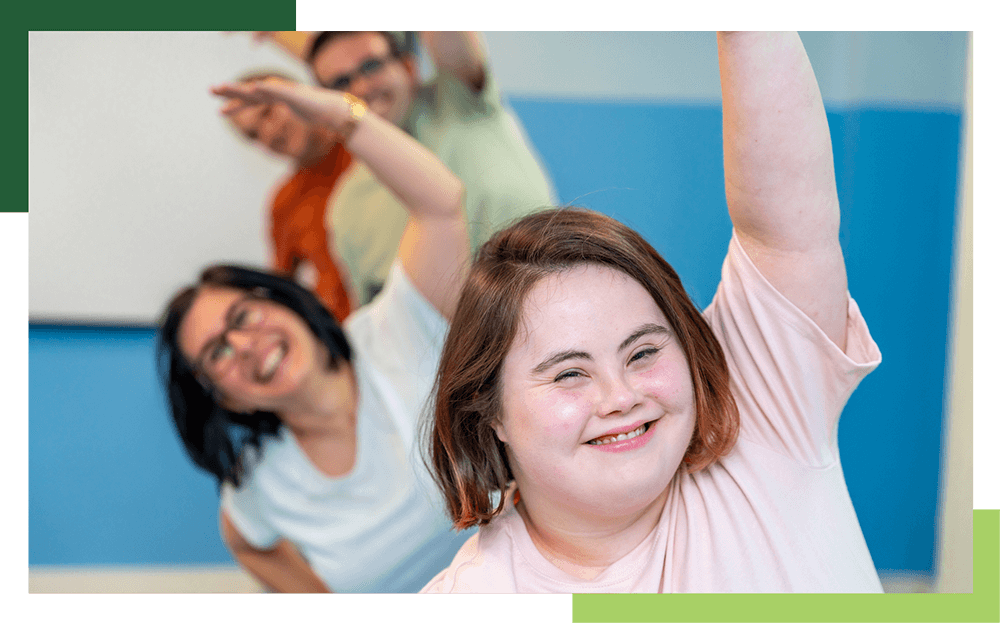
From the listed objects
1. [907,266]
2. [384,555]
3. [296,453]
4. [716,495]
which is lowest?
[384,555]

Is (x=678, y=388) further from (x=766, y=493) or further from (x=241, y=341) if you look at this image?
(x=241, y=341)

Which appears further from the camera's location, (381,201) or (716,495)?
(381,201)

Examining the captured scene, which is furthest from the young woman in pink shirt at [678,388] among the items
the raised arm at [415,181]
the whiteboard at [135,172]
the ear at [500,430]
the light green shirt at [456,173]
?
the whiteboard at [135,172]

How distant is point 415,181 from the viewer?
5.72ft

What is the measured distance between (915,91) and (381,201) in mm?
1530

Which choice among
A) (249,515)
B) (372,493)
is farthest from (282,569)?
(372,493)

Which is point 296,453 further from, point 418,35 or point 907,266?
point 907,266

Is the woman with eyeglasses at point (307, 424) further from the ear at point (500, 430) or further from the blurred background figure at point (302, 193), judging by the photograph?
the ear at point (500, 430)

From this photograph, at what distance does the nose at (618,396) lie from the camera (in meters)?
0.76

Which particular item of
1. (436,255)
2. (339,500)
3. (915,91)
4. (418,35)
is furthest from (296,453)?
(915,91)

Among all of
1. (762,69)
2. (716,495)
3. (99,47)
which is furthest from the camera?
(99,47)

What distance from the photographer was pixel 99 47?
6.74 ft

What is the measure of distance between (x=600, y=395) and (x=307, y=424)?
1.37m

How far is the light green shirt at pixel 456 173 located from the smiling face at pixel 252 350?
8.3 inches
